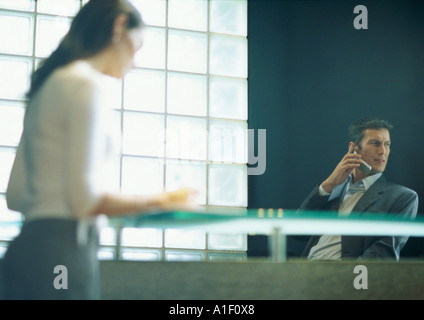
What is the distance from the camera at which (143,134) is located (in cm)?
367

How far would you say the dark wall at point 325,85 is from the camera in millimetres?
3674

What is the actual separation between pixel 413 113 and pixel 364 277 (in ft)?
8.80

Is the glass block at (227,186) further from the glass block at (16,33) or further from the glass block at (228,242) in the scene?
the glass block at (16,33)

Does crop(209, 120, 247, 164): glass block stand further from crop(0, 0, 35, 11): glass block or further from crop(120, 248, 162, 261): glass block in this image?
crop(0, 0, 35, 11): glass block

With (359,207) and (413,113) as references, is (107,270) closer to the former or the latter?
(359,207)

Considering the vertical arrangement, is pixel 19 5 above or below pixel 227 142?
above

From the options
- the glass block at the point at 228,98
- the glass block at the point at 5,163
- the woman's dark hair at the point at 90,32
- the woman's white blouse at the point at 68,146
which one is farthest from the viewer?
the glass block at the point at 228,98

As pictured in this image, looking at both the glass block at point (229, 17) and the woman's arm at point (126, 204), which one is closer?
the woman's arm at point (126, 204)

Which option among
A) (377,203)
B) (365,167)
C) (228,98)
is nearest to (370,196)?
(377,203)

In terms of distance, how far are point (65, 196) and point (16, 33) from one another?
2974 millimetres

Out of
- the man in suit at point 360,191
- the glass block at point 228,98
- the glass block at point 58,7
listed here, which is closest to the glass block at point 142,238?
the glass block at point 228,98

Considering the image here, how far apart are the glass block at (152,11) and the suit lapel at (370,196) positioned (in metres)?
1.77

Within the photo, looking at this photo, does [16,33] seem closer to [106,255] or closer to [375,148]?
[375,148]

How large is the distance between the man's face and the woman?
237cm
